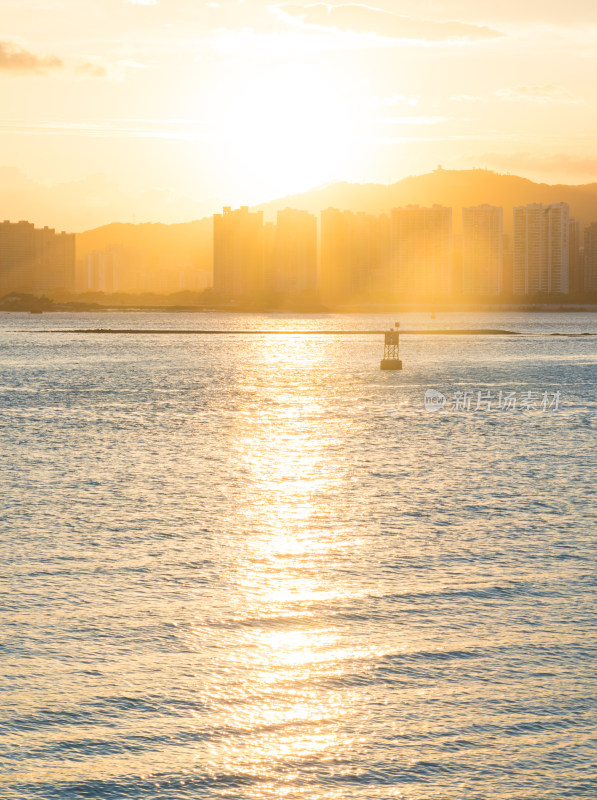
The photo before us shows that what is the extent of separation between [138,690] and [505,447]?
3012 centimetres

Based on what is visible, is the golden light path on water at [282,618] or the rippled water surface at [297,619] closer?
the rippled water surface at [297,619]

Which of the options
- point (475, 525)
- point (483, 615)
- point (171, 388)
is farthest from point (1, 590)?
point (171, 388)

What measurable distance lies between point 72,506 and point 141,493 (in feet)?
8.50

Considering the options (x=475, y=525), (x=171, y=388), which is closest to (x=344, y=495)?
(x=475, y=525)

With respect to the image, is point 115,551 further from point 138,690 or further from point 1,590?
point 138,690

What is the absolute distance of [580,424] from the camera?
5191cm

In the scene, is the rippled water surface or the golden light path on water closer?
the rippled water surface

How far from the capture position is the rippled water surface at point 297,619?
1158 cm

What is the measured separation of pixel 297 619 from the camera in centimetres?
1681

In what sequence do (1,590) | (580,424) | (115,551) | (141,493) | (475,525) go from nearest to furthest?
(1,590) < (115,551) < (475,525) < (141,493) < (580,424)

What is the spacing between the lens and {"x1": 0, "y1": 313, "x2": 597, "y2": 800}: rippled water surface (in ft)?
38.0

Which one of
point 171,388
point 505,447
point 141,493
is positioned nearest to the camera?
point 141,493

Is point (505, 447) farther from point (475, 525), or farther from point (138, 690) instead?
point (138, 690)

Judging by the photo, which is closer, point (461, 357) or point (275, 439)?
point (275, 439)
